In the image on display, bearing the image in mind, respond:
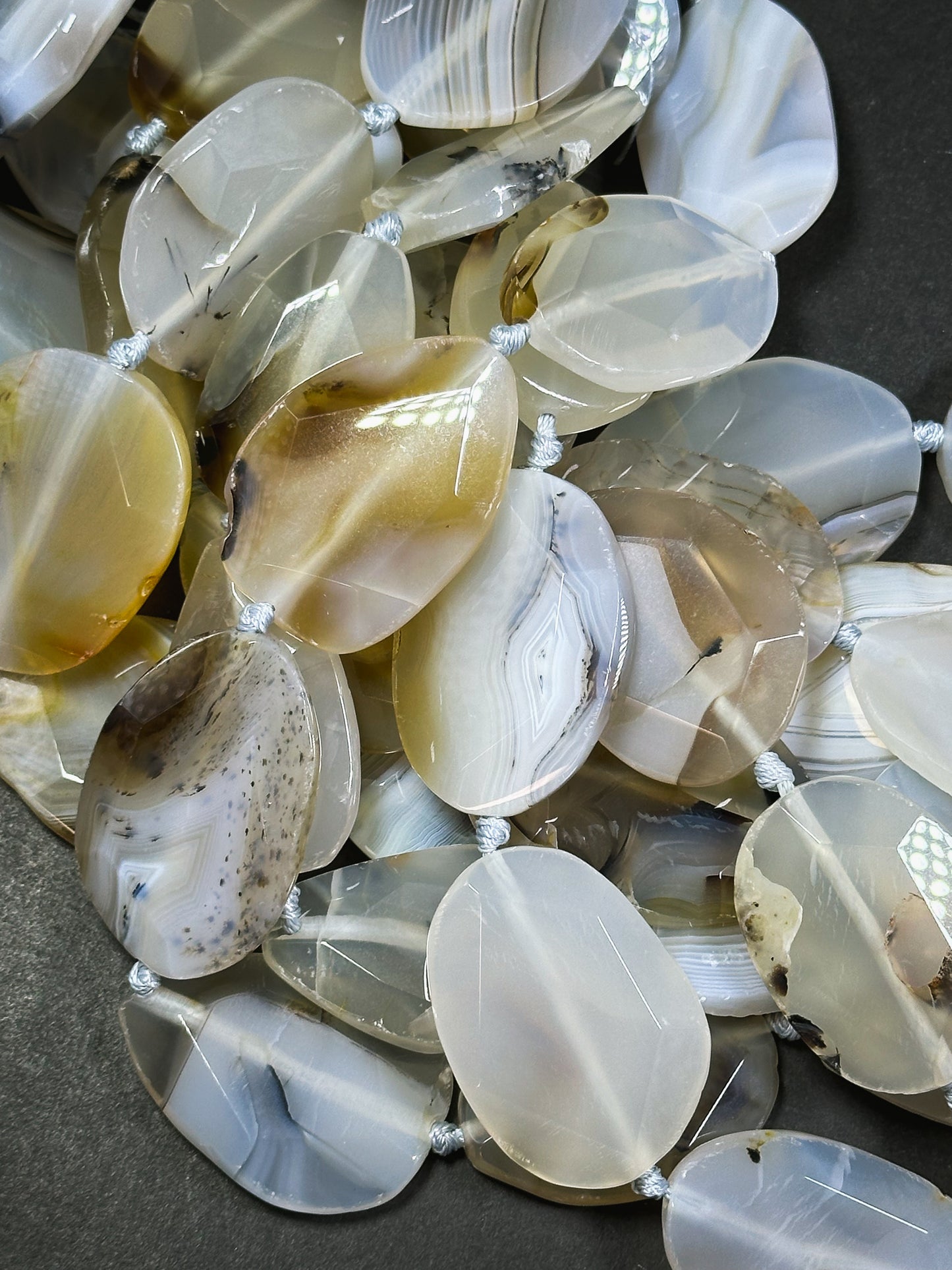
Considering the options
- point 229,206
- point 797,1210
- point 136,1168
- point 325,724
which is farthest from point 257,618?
point 797,1210

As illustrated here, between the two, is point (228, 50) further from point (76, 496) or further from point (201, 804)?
point (201, 804)

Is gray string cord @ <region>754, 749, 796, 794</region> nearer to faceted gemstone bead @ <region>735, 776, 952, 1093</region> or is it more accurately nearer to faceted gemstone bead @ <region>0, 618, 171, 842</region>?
faceted gemstone bead @ <region>735, 776, 952, 1093</region>

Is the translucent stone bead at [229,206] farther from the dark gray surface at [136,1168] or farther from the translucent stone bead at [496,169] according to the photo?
the dark gray surface at [136,1168]

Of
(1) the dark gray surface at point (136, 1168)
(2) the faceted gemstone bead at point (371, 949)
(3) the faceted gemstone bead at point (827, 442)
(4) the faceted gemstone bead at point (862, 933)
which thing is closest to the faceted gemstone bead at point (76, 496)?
(1) the dark gray surface at point (136, 1168)

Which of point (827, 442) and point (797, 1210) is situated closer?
point (797, 1210)

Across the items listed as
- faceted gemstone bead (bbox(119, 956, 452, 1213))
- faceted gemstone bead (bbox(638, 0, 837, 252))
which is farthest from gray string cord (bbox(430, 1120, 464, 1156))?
faceted gemstone bead (bbox(638, 0, 837, 252))
